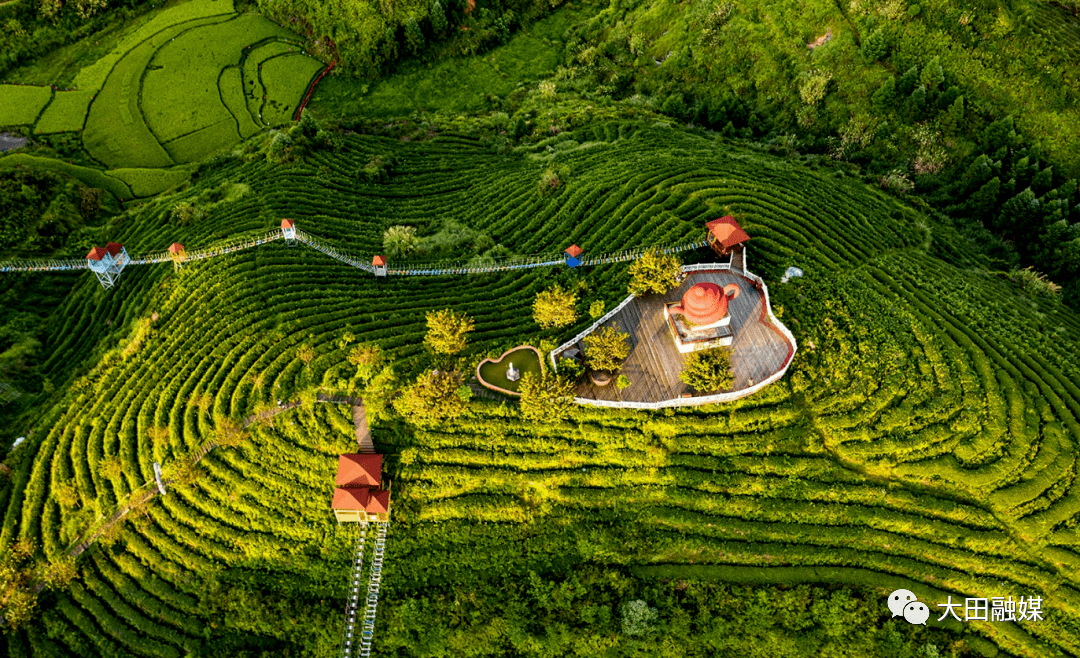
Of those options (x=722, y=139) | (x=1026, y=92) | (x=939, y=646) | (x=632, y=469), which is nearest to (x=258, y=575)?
(x=632, y=469)

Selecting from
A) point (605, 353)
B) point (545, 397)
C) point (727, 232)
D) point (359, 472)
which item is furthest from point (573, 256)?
point (359, 472)

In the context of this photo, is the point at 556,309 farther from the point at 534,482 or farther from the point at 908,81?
the point at 908,81

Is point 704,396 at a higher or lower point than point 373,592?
higher

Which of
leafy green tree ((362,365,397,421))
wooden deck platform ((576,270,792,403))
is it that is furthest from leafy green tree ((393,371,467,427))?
wooden deck platform ((576,270,792,403))

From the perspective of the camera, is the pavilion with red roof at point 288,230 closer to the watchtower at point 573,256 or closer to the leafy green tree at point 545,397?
the watchtower at point 573,256

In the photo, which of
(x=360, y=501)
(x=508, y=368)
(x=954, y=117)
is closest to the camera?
(x=360, y=501)

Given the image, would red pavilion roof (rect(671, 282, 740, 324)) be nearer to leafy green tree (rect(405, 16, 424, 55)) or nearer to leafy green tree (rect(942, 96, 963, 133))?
leafy green tree (rect(942, 96, 963, 133))
